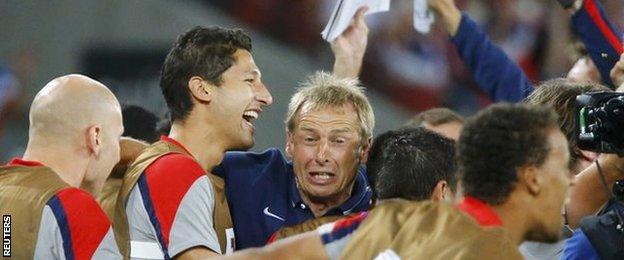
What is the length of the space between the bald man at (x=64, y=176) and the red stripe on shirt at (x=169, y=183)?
0.17 meters

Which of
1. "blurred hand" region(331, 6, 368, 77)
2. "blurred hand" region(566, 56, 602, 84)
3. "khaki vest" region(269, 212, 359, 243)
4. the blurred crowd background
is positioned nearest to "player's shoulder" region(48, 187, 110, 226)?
"khaki vest" region(269, 212, 359, 243)

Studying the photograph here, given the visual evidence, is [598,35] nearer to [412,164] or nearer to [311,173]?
[311,173]

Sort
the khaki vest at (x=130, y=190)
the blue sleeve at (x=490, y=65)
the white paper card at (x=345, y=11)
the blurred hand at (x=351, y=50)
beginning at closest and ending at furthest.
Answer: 1. the khaki vest at (x=130, y=190)
2. the white paper card at (x=345, y=11)
3. the blurred hand at (x=351, y=50)
4. the blue sleeve at (x=490, y=65)

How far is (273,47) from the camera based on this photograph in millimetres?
6332

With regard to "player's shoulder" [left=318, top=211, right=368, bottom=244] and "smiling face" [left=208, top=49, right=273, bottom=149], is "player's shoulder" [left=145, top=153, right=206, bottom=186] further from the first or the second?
"player's shoulder" [left=318, top=211, right=368, bottom=244]

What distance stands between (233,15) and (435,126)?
63.6 inches

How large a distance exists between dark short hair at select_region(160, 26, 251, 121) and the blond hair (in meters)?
0.24

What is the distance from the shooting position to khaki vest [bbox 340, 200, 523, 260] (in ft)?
7.99

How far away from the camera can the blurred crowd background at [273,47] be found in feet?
20.1

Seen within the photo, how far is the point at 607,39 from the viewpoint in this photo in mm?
4754

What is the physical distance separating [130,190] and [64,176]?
195 millimetres

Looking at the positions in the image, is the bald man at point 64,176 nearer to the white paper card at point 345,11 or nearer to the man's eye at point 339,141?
the man's eye at point 339,141

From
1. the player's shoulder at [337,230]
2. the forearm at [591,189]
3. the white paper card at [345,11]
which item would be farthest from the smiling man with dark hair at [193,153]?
the forearm at [591,189]

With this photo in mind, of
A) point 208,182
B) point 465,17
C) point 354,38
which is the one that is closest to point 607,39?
point 465,17
